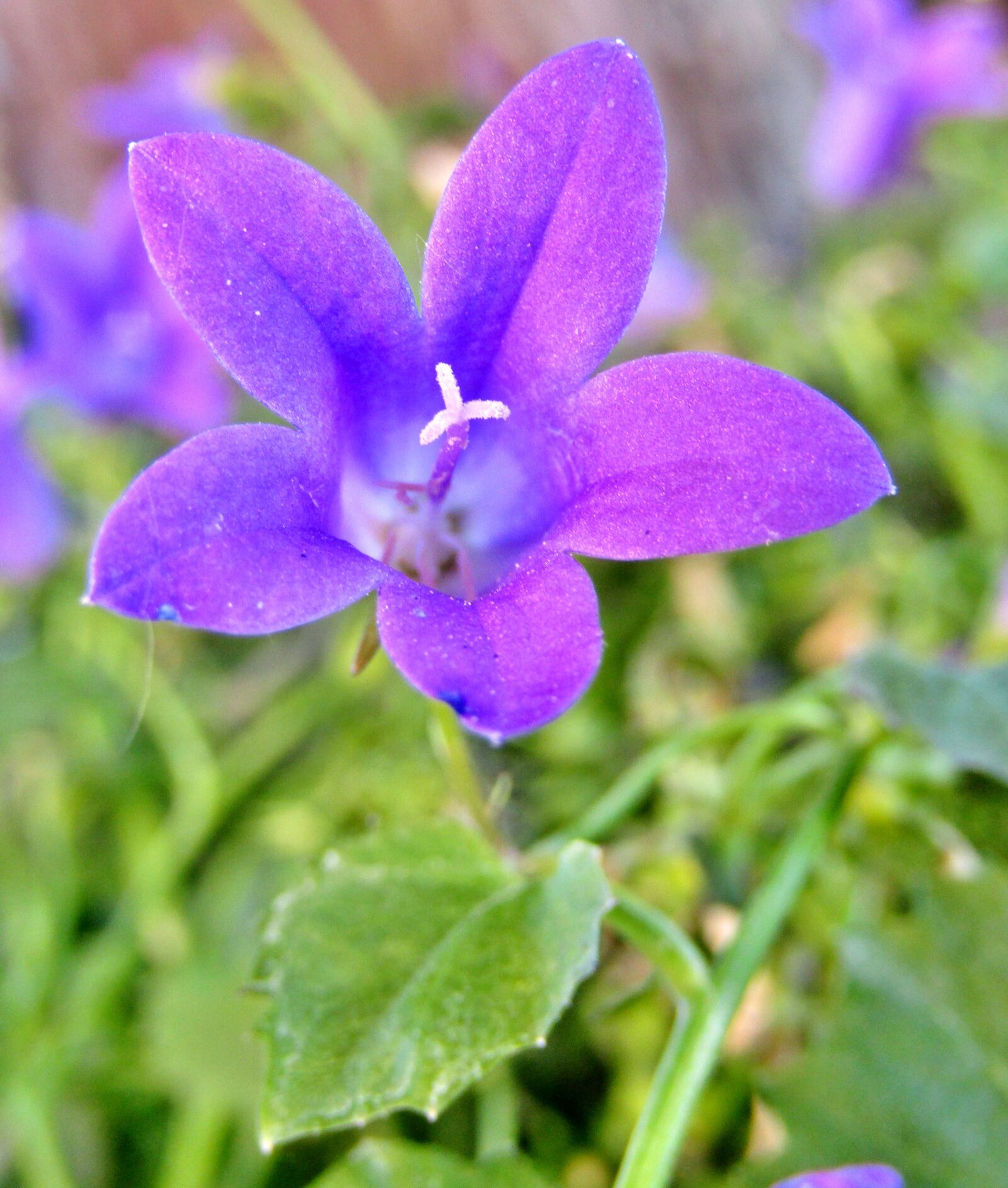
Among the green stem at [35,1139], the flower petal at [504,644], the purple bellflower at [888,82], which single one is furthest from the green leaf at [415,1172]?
the purple bellflower at [888,82]

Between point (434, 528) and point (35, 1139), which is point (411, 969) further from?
point (35, 1139)

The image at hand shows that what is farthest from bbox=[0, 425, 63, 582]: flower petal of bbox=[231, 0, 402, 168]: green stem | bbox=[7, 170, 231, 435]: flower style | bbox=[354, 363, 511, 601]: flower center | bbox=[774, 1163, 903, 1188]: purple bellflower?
bbox=[774, 1163, 903, 1188]: purple bellflower

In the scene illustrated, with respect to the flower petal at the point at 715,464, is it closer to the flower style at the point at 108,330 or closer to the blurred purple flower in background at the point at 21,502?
the flower style at the point at 108,330

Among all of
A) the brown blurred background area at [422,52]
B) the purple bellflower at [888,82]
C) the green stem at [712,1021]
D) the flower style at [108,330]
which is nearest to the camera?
the green stem at [712,1021]

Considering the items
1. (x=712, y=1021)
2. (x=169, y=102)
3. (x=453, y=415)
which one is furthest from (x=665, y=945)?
(x=169, y=102)

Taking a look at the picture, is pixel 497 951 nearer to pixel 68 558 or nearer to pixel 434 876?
pixel 434 876

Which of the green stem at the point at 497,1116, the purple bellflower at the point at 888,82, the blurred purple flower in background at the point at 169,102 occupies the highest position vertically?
the purple bellflower at the point at 888,82

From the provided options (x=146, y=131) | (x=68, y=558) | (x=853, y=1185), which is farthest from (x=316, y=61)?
(x=853, y=1185)
